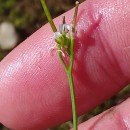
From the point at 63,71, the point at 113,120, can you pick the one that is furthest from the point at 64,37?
the point at 113,120

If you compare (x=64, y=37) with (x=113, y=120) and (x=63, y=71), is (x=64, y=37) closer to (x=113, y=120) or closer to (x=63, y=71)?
(x=63, y=71)

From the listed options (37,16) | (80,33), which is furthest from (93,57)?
(37,16)

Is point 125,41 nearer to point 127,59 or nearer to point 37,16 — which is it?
point 127,59

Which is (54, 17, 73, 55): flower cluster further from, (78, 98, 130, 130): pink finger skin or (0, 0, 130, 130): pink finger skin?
(78, 98, 130, 130): pink finger skin

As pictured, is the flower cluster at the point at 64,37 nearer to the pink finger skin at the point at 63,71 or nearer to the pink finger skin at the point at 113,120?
the pink finger skin at the point at 63,71

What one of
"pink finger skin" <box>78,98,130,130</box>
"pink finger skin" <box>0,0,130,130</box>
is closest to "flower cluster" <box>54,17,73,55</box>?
"pink finger skin" <box>0,0,130,130</box>

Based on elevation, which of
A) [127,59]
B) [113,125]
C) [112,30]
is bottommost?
[113,125]

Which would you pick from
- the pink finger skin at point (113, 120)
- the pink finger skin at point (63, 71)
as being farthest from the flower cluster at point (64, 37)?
the pink finger skin at point (113, 120)
